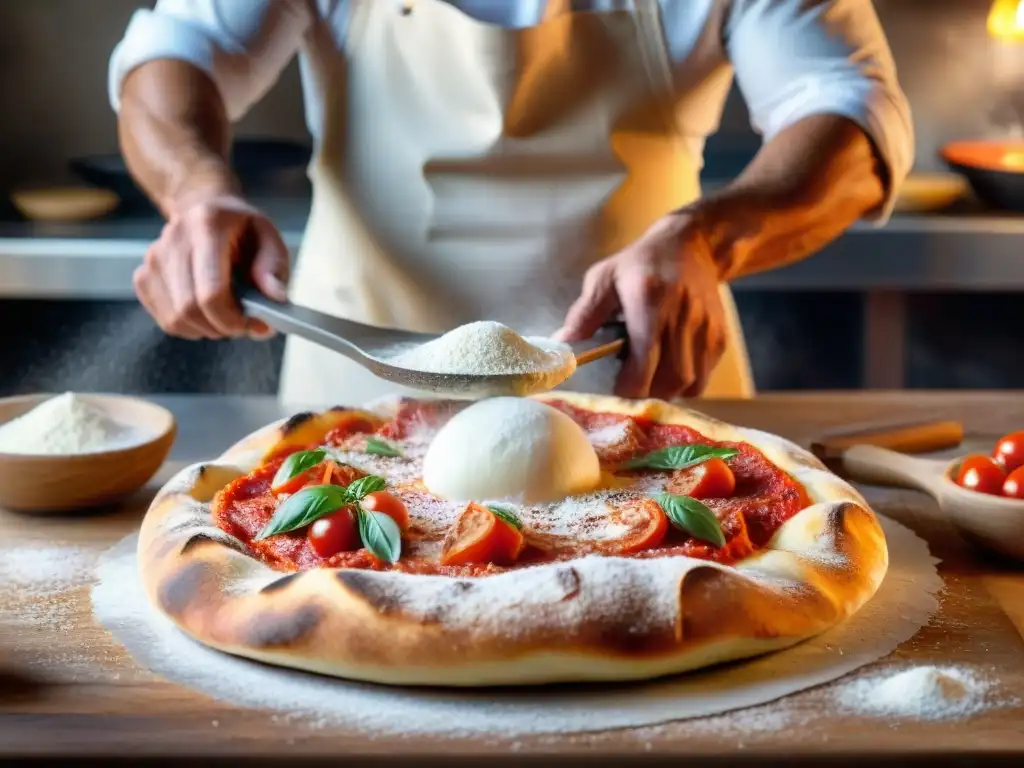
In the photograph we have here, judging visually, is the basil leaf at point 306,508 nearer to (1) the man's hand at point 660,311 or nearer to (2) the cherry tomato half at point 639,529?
(2) the cherry tomato half at point 639,529

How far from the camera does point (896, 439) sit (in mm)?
2049

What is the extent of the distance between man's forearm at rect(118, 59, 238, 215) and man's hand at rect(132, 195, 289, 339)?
7.6 inches

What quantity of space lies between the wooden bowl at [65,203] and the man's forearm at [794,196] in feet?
6.48

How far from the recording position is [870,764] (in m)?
1.15

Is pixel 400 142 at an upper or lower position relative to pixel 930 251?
upper

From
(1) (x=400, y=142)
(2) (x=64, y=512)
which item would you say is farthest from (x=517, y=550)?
(1) (x=400, y=142)

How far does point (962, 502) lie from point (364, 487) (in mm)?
729

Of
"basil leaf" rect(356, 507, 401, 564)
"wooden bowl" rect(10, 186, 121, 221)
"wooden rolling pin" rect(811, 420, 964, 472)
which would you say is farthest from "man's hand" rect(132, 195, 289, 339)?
"wooden bowl" rect(10, 186, 121, 221)

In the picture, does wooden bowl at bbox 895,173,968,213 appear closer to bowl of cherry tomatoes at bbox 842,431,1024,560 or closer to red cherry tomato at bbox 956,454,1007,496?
bowl of cherry tomatoes at bbox 842,431,1024,560

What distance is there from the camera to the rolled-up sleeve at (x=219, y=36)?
233 cm

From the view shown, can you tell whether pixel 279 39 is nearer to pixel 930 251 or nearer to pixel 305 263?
pixel 305 263

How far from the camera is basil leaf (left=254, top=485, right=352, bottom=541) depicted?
1470mm

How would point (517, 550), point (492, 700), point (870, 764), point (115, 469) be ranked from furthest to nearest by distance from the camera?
1. point (115, 469)
2. point (517, 550)
3. point (492, 700)
4. point (870, 764)

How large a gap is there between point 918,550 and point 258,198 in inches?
97.0
